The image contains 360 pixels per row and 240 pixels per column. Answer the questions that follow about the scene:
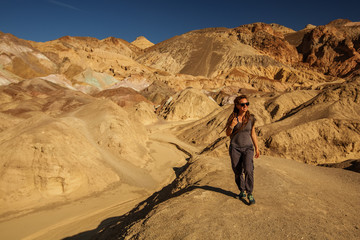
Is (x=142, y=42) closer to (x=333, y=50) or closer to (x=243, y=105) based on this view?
(x=333, y=50)

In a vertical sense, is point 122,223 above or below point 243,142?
below

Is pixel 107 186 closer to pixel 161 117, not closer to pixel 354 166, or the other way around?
pixel 354 166

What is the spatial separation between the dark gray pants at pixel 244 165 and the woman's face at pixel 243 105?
627 millimetres

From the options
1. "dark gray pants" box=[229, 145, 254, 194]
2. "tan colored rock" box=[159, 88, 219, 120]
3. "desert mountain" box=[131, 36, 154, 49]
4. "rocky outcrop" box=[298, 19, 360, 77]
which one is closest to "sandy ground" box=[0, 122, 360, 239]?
"dark gray pants" box=[229, 145, 254, 194]

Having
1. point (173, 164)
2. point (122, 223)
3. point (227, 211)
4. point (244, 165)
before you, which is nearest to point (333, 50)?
point (173, 164)

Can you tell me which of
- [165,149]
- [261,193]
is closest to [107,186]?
[261,193]

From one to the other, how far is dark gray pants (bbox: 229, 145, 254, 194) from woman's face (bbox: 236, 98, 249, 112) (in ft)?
2.06

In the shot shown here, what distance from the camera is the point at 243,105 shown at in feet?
11.3

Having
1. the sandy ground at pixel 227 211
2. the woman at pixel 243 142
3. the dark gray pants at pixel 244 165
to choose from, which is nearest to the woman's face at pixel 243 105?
the woman at pixel 243 142

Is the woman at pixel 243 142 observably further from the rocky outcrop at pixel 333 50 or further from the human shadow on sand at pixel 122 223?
the rocky outcrop at pixel 333 50

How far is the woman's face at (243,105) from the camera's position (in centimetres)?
344

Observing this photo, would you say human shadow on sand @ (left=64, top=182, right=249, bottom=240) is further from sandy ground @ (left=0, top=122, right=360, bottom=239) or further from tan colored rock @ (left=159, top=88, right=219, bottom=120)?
tan colored rock @ (left=159, top=88, right=219, bottom=120)

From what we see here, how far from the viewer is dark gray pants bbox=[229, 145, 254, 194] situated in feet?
11.6

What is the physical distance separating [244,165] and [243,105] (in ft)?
3.13
